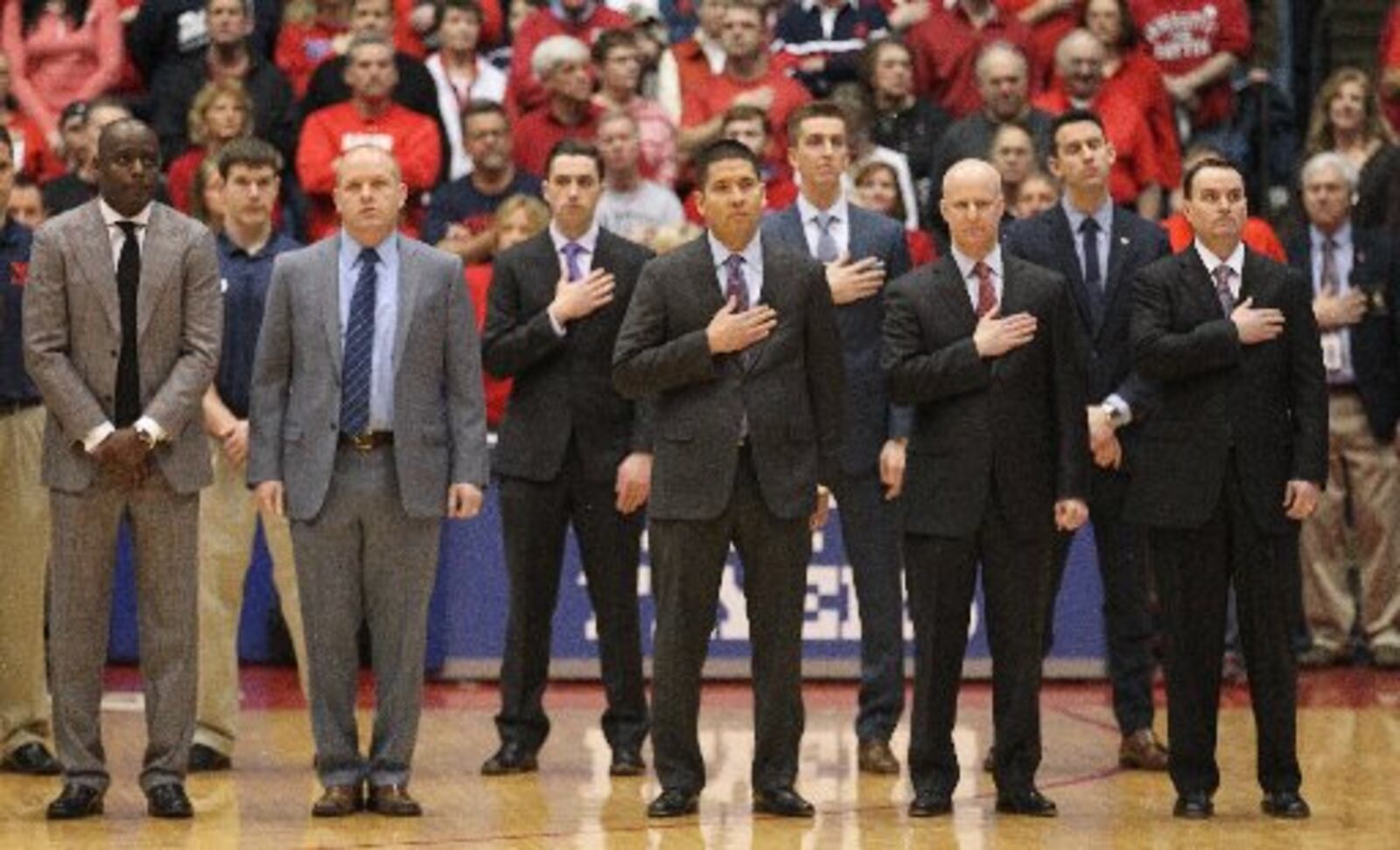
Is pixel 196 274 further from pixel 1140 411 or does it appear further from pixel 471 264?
pixel 471 264

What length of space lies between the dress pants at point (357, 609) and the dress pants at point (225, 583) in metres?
1.11

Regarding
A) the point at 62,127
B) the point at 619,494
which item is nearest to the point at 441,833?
the point at 619,494

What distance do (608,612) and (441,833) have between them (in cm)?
175

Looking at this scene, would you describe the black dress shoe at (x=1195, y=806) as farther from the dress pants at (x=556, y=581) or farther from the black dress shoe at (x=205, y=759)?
the black dress shoe at (x=205, y=759)

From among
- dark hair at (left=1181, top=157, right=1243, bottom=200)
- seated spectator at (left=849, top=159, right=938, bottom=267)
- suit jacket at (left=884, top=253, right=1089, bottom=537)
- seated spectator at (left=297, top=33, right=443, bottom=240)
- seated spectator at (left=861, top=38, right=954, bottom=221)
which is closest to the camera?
suit jacket at (left=884, top=253, right=1089, bottom=537)

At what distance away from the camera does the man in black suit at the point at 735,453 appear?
391 inches

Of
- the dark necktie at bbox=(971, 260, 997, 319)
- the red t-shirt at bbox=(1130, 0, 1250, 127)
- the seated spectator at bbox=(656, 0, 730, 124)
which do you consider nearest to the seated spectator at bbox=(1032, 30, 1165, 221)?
the red t-shirt at bbox=(1130, 0, 1250, 127)

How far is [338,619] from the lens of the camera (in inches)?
397

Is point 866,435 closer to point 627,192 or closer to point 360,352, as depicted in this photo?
point 360,352

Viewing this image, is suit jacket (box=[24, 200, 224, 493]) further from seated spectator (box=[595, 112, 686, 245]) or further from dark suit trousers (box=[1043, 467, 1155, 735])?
seated spectator (box=[595, 112, 686, 245])

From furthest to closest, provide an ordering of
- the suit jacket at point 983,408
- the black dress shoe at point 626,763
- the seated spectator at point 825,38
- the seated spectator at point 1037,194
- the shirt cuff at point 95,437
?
the seated spectator at point 825,38, the seated spectator at point 1037,194, the black dress shoe at point 626,763, the suit jacket at point 983,408, the shirt cuff at point 95,437

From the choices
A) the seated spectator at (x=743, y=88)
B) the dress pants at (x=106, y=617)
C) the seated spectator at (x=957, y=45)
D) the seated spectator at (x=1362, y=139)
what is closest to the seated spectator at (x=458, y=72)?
the seated spectator at (x=743, y=88)

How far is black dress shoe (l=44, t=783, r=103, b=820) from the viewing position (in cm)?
991

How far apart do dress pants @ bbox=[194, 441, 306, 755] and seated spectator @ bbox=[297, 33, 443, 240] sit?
4.01 metres
